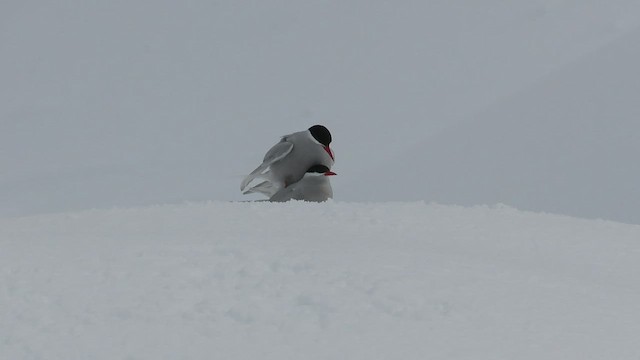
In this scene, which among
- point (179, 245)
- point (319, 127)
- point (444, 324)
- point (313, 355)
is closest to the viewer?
point (313, 355)

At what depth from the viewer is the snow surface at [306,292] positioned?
232cm

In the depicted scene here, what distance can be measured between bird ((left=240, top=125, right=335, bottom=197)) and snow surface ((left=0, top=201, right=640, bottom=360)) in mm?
1282

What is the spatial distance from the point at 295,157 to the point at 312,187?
20 centimetres

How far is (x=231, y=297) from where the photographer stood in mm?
2561

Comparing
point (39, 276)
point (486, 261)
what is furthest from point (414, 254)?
point (39, 276)

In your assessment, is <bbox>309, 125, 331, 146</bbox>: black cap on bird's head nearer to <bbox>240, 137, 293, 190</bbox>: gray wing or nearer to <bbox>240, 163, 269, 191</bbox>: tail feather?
<bbox>240, 137, 293, 190</bbox>: gray wing

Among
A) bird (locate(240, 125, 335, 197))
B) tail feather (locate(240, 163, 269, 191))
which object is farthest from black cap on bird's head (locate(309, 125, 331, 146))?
tail feather (locate(240, 163, 269, 191))

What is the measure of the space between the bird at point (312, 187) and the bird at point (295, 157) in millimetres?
54

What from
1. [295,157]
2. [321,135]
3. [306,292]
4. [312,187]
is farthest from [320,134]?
[306,292]

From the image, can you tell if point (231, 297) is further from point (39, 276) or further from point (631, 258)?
point (631, 258)

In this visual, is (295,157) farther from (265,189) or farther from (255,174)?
(265,189)

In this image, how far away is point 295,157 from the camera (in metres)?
4.96

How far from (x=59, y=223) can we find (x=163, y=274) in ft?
4.00

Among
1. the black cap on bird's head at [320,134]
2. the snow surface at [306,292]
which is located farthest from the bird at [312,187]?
the snow surface at [306,292]
